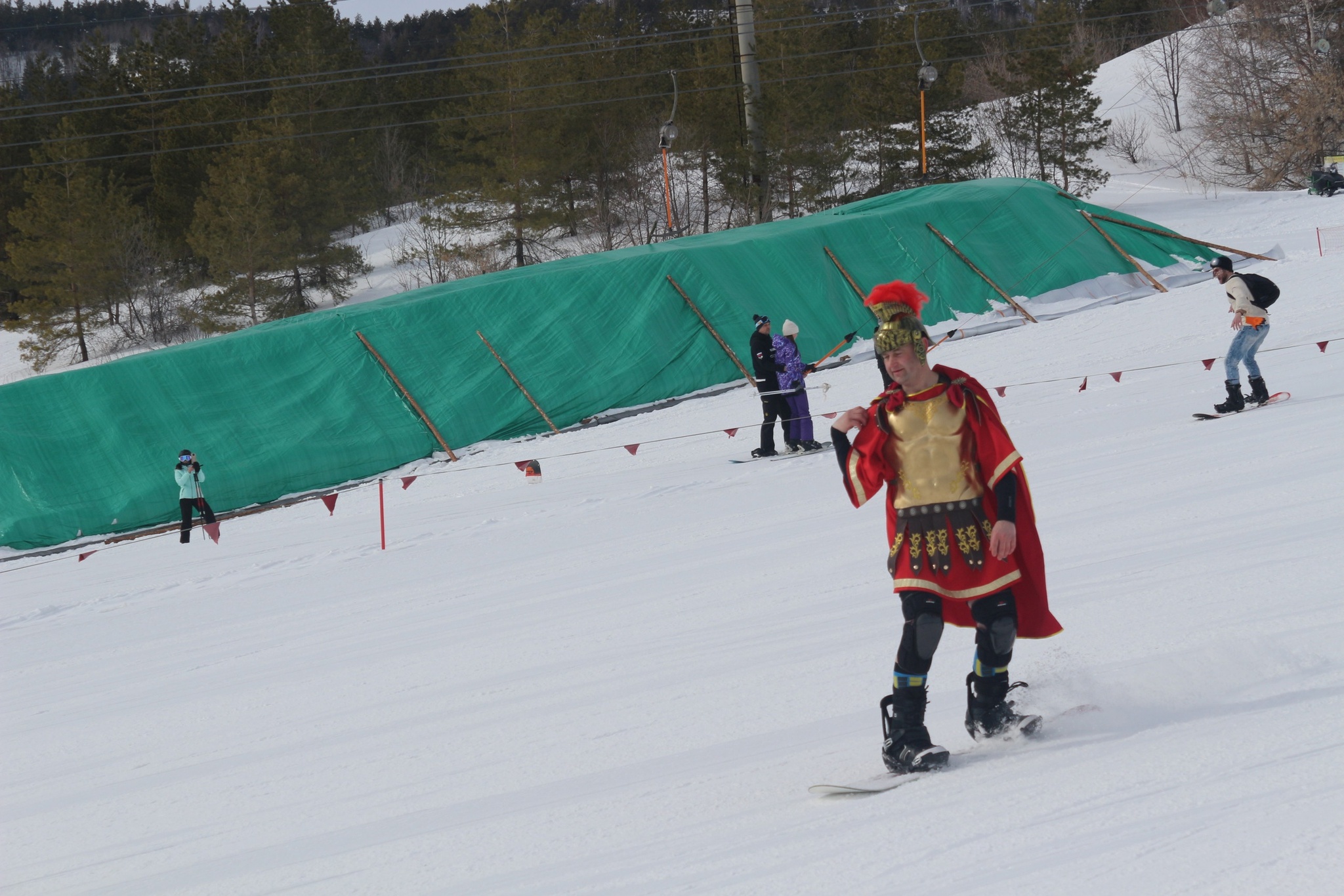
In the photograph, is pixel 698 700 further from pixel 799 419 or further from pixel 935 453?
pixel 799 419

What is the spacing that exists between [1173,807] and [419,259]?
149 feet

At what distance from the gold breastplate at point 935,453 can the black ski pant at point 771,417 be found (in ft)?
27.8

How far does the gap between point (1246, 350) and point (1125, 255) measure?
42.9ft

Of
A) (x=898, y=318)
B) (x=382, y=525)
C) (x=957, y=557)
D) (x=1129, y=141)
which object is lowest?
(x=382, y=525)

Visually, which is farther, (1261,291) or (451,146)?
(451,146)

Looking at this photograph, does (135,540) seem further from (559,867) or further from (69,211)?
(69,211)

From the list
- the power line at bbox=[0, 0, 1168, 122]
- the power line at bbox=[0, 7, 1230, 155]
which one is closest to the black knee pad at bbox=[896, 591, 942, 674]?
the power line at bbox=[0, 7, 1230, 155]

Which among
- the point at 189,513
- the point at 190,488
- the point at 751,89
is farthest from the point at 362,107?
the point at 189,513

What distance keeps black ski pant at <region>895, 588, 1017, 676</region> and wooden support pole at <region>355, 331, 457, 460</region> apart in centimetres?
1342

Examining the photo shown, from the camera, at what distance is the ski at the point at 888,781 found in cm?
400

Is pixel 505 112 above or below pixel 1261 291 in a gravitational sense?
above

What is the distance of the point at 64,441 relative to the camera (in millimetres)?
16078

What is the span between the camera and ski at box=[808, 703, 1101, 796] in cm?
400

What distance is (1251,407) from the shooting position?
35.6 ft
